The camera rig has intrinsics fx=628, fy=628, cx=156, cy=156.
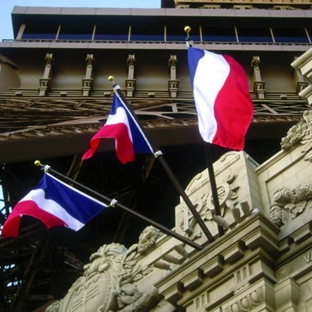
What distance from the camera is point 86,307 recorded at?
48.6 feet

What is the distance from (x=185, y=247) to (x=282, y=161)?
9.25 feet

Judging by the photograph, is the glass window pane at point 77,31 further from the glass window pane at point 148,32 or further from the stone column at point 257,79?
the stone column at point 257,79

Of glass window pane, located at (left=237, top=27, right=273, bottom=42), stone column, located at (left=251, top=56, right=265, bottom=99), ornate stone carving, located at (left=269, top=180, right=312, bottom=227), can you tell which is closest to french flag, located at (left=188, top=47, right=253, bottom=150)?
ornate stone carving, located at (left=269, top=180, right=312, bottom=227)

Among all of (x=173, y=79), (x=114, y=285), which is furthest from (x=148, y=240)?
(x=173, y=79)

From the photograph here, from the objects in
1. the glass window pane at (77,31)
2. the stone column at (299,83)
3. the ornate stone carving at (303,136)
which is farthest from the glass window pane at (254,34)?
the ornate stone carving at (303,136)

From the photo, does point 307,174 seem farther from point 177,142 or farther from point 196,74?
point 177,142

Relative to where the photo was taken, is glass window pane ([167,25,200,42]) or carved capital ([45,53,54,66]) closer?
carved capital ([45,53,54,66])

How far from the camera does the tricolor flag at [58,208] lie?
14500 mm

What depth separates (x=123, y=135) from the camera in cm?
1439

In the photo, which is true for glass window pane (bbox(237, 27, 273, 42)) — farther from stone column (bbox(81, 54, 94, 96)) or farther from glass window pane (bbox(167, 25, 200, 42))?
stone column (bbox(81, 54, 94, 96))

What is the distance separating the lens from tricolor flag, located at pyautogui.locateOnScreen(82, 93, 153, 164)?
14188mm

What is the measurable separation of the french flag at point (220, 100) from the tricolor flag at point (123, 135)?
1.85 meters

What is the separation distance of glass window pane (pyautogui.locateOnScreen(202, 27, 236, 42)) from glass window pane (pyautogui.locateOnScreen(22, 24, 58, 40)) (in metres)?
9.22

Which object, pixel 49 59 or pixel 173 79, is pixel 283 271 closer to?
pixel 173 79
